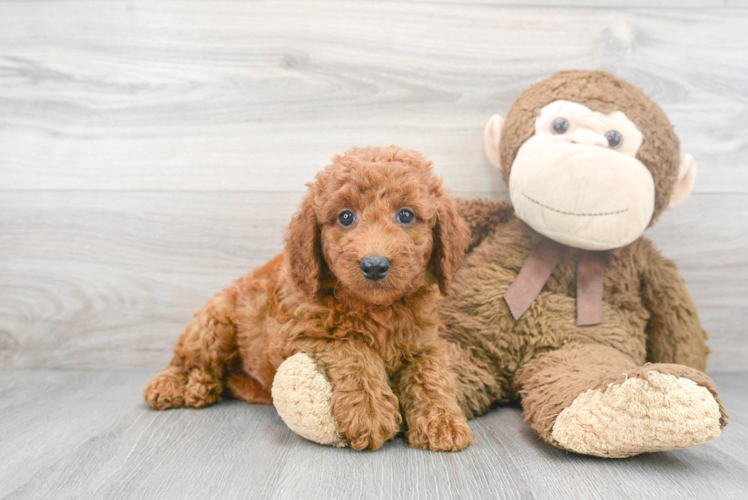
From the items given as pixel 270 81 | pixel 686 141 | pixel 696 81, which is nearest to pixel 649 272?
pixel 686 141

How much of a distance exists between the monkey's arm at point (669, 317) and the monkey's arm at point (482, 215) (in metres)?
0.42

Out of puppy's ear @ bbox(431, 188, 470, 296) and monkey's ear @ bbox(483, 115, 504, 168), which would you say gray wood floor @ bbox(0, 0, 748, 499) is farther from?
puppy's ear @ bbox(431, 188, 470, 296)

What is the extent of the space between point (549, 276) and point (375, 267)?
2.23 feet

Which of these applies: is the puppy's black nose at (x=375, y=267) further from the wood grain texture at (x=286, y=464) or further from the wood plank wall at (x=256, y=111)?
the wood plank wall at (x=256, y=111)

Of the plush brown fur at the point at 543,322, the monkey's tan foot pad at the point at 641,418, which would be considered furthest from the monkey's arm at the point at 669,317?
the monkey's tan foot pad at the point at 641,418

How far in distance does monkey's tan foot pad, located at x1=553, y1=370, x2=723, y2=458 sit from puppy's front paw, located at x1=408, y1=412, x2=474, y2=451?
0.64 feet

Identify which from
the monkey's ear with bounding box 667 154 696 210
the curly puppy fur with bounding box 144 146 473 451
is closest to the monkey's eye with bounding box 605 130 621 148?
the monkey's ear with bounding box 667 154 696 210

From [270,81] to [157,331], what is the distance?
94 centimetres

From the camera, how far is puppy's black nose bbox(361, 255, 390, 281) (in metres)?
1.08

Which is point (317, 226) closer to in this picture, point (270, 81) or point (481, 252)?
point (481, 252)

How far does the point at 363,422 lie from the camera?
1.14 metres

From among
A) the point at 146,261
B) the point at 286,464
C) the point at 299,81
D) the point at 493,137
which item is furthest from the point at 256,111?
the point at 286,464

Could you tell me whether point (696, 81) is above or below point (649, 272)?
above

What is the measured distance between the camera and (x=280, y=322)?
1301 millimetres
